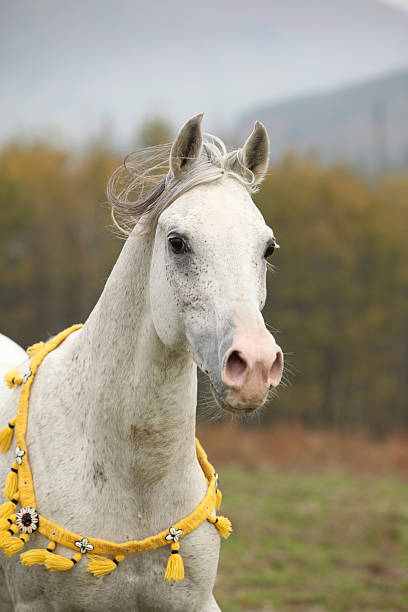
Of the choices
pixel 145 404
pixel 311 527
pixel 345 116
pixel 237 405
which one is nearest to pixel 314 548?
pixel 311 527

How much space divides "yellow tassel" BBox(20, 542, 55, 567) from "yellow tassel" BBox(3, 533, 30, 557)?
0.05 m

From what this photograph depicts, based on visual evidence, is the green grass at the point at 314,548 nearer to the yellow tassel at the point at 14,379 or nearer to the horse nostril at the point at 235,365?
the yellow tassel at the point at 14,379

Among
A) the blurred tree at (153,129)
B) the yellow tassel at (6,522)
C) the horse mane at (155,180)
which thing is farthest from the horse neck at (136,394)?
the blurred tree at (153,129)

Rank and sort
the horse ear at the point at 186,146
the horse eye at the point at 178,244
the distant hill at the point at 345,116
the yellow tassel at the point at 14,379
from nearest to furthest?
the horse eye at the point at 178,244
the horse ear at the point at 186,146
the yellow tassel at the point at 14,379
the distant hill at the point at 345,116

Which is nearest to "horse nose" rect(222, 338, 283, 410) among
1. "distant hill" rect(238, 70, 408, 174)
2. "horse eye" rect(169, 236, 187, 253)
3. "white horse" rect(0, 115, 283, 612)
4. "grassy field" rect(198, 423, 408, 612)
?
"white horse" rect(0, 115, 283, 612)

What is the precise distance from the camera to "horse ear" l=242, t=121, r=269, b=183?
96.5 inches

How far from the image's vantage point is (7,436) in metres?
2.73

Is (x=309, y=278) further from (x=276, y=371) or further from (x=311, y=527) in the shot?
(x=276, y=371)

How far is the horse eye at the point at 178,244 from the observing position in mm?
2164

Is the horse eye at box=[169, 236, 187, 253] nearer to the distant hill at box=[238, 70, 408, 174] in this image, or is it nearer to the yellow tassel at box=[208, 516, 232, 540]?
the yellow tassel at box=[208, 516, 232, 540]

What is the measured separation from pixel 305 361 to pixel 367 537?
12.2m

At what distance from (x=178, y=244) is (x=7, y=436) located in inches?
48.3

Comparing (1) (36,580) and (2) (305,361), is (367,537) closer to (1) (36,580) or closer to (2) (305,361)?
(1) (36,580)

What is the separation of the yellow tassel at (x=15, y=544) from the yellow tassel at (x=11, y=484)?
6.7 inches
